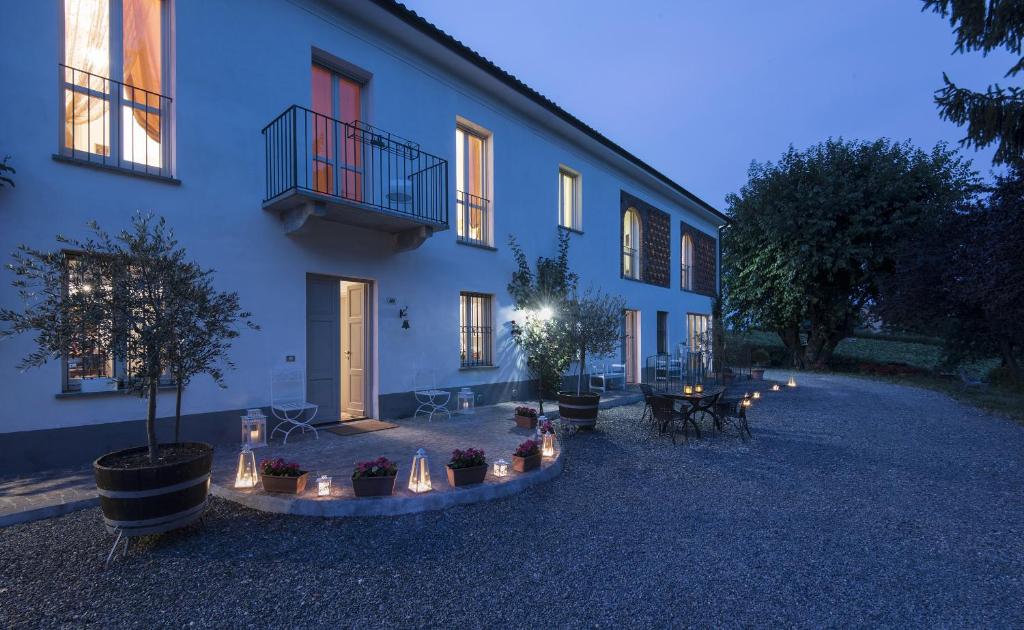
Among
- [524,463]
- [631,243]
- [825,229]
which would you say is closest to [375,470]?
[524,463]

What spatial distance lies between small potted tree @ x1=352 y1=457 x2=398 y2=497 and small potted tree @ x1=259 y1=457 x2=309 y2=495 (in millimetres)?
460

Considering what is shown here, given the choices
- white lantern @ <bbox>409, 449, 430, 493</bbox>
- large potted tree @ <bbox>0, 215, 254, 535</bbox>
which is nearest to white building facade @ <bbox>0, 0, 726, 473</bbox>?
large potted tree @ <bbox>0, 215, 254, 535</bbox>

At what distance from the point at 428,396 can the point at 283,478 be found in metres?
4.10

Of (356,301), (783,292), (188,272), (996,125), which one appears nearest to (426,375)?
(356,301)

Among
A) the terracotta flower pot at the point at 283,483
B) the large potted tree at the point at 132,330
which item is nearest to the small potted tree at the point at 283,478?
the terracotta flower pot at the point at 283,483

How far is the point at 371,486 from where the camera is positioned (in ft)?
13.5

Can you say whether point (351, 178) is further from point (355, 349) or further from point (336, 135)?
point (355, 349)

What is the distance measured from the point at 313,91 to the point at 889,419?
1163 centimetres

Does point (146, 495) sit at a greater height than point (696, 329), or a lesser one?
lesser

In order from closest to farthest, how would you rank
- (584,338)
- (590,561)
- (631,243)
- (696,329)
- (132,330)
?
(590,561) → (132,330) → (584,338) → (631,243) → (696,329)

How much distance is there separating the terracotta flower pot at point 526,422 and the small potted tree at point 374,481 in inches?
131

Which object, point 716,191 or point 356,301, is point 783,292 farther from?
point 716,191

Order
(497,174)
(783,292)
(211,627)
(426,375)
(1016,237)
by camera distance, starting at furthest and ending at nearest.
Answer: (783,292)
(497,174)
(1016,237)
(426,375)
(211,627)

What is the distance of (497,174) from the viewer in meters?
9.81
